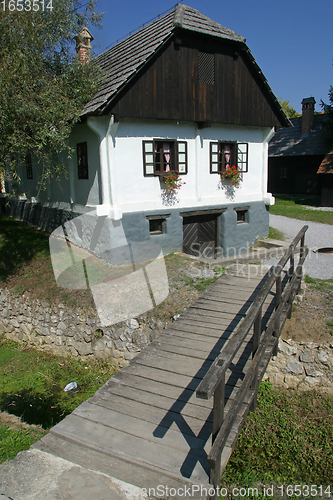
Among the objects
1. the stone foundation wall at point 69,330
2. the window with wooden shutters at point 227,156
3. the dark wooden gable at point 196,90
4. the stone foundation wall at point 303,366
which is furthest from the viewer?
the window with wooden shutters at point 227,156

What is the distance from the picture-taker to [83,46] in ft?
38.4

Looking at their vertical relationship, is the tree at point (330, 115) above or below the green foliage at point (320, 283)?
above

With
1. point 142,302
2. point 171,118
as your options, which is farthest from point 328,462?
point 171,118

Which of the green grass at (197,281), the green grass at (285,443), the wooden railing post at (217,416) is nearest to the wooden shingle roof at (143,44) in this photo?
the green grass at (197,281)

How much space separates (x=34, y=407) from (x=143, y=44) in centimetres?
1020

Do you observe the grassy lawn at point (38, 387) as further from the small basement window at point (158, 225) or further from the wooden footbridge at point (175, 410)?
the small basement window at point (158, 225)

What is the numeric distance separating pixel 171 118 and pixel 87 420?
8553mm

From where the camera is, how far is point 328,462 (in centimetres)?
545

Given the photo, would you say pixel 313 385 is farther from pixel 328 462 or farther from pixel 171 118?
pixel 171 118

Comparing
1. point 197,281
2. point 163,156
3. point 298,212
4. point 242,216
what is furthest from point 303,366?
point 298,212

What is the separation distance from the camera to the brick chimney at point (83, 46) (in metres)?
11.4

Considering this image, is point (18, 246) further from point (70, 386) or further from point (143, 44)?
point (143, 44)

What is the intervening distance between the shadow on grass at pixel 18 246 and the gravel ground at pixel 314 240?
7.85 metres

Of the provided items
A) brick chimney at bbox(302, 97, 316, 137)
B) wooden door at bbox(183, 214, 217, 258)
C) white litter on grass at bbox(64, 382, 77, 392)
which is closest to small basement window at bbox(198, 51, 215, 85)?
wooden door at bbox(183, 214, 217, 258)
